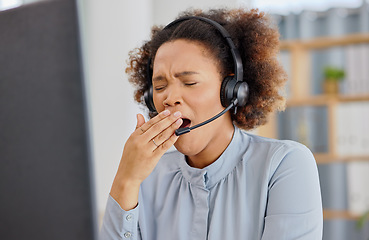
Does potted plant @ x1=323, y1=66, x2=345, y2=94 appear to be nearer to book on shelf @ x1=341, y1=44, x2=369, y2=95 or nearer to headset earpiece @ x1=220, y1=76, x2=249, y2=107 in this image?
book on shelf @ x1=341, y1=44, x2=369, y2=95

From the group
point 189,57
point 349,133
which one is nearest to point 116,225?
point 189,57

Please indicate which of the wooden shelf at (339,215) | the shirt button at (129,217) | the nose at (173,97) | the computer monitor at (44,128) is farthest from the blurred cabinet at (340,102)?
the computer monitor at (44,128)


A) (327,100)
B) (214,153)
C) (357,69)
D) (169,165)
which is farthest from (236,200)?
(357,69)

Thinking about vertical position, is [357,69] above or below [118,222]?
above

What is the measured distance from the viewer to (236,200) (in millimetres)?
1053

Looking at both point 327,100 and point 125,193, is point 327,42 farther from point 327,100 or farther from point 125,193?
point 125,193

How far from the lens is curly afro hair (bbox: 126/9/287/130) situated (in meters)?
1.10

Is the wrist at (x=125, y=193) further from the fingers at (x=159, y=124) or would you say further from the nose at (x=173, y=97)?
the nose at (x=173, y=97)

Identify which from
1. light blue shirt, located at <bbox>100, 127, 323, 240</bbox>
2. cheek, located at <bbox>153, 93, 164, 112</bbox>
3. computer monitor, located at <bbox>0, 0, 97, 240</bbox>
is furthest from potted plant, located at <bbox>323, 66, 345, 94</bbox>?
computer monitor, located at <bbox>0, 0, 97, 240</bbox>

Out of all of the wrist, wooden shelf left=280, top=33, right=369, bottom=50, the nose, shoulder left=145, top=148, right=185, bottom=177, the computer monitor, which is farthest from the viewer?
wooden shelf left=280, top=33, right=369, bottom=50

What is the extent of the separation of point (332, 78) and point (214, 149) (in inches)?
86.5

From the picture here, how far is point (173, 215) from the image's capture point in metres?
1.13

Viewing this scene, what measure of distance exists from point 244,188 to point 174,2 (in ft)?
7.72

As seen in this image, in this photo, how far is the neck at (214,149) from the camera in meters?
1.12
